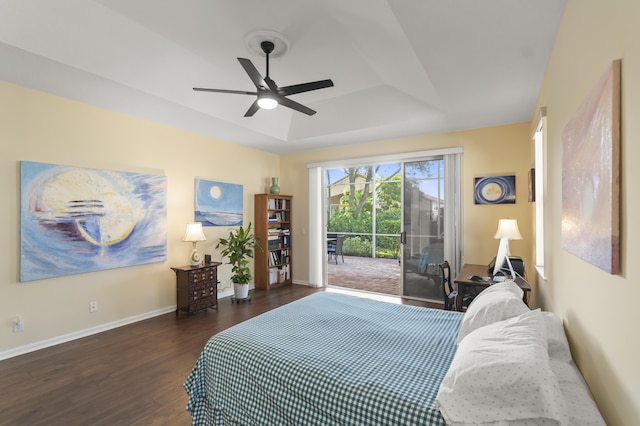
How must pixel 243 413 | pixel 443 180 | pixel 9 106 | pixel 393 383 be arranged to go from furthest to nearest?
pixel 443 180 < pixel 9 106 < pixel 243 413 < pixel 393 383

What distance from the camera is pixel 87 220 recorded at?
11.7ft

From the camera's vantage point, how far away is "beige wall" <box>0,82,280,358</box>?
3053mm

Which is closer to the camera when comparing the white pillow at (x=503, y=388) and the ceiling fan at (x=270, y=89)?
the white pillow at (x=503, y=388)

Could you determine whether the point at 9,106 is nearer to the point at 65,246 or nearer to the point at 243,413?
the point at 65,246

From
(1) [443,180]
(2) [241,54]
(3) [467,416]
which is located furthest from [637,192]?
(1) [443,180]

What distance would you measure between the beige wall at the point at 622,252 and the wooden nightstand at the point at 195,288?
4.00m

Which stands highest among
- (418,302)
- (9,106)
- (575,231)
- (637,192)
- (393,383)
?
(9,106)

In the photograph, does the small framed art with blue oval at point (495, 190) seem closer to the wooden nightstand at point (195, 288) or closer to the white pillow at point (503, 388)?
the white pillow at point (503, 388)

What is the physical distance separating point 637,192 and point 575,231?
2.35ft

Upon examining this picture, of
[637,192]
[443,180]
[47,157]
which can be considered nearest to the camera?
[637,192]

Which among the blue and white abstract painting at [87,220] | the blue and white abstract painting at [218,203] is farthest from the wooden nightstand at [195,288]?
the blue and white abstract painting at [218,203]

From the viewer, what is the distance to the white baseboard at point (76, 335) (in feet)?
9.97

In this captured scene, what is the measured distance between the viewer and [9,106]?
9.98ft

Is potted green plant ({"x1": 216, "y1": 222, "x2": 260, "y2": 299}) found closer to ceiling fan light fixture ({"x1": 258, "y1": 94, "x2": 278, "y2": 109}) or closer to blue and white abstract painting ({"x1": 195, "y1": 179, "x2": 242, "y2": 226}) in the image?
blue and white abstract painting ({"x1": 195, "y1": 179, "x2": 242, "y2": 226})
